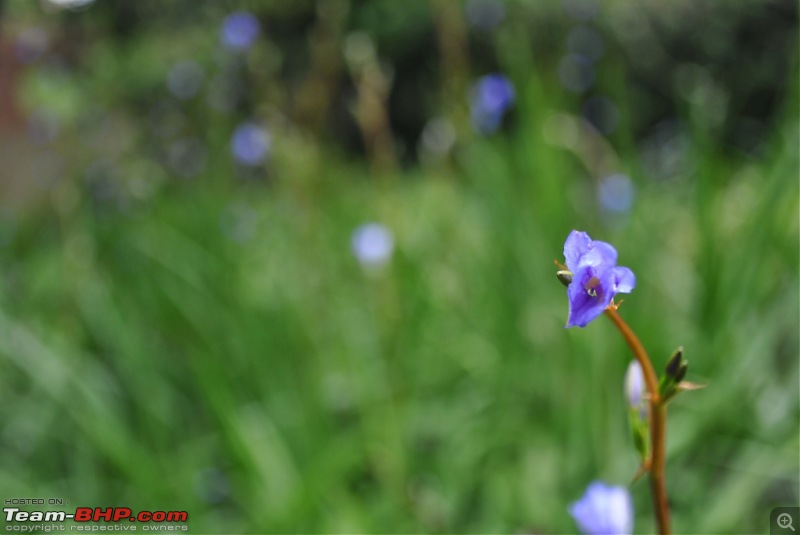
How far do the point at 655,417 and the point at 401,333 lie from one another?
1.34m

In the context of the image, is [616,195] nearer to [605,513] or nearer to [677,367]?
[605,513]

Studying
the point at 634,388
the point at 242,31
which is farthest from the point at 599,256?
the point at 242,31

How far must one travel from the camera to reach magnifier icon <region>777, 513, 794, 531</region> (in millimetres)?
1087

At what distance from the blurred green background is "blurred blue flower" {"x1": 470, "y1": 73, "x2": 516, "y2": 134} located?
0.02 meters

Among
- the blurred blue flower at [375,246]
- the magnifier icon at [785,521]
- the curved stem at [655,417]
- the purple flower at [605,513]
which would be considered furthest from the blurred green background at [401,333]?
the curved stem at [655,417]

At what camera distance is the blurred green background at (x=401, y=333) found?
1.45 m

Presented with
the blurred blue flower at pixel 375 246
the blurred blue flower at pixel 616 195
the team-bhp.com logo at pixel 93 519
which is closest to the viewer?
the team-bhp.com logo at pixel 93 519

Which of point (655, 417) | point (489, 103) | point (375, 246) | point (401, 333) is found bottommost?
point (655, 417)

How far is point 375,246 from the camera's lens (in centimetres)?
199

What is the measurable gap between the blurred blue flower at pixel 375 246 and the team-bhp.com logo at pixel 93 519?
82 cm

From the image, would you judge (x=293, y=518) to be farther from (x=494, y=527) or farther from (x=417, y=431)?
(x=417, y=431)

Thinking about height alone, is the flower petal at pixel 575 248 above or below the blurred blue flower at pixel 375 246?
below

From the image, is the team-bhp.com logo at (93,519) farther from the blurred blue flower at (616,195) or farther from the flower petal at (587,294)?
the blurred blue flower at (616,195)

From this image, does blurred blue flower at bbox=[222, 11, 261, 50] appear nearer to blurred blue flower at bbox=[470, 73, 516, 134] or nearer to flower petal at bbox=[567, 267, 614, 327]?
blurred blue flower at bbox=[470, 73, 516, 134]
